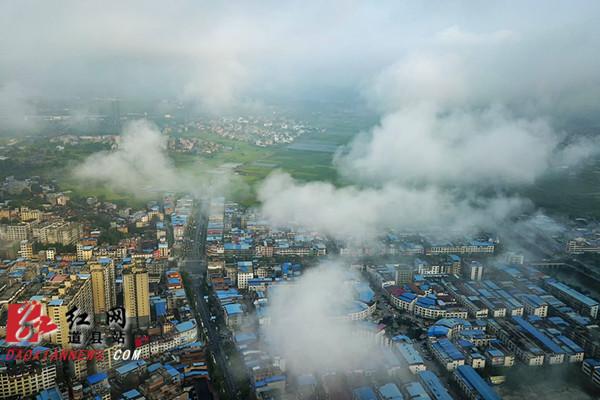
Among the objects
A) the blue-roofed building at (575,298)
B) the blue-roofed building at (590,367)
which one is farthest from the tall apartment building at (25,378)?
the blue-roofed building at (575,298)

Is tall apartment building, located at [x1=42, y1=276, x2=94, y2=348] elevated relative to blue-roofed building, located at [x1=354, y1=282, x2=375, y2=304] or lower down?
elevated

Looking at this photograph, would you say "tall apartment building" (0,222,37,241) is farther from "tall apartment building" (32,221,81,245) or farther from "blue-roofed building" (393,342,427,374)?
"blue-roofed building" (393,342,427,374)

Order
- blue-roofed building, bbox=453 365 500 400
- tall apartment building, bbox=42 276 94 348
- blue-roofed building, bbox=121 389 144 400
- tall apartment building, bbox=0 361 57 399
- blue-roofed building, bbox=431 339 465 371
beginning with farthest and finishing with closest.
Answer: blue-roofed building, bbox=431 339 465 371
tall apartment building, bbox=42 276 94 348
blue-roofed building, bbox=453 365 500 400
blue-roofed building, bbox=121 389 144 400
tall apartment building, bbox=0 361 57 399

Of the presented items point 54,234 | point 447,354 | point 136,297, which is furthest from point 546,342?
point 54,234

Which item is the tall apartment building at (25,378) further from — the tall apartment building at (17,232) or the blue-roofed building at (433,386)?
the tall apartment building at (17,232)

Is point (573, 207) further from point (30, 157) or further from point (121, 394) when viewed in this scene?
point (30, 157)

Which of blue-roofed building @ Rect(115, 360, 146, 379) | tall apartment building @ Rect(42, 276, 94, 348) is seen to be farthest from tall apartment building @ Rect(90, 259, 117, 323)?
blue-roofed building @ Rect(115, 360, 146, 379)

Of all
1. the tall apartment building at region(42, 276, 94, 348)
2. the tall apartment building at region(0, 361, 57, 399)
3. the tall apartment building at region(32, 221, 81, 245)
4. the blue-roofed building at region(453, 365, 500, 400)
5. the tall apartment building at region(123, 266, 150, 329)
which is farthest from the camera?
the tall apartment building at region(32, 221, 81, 245)
